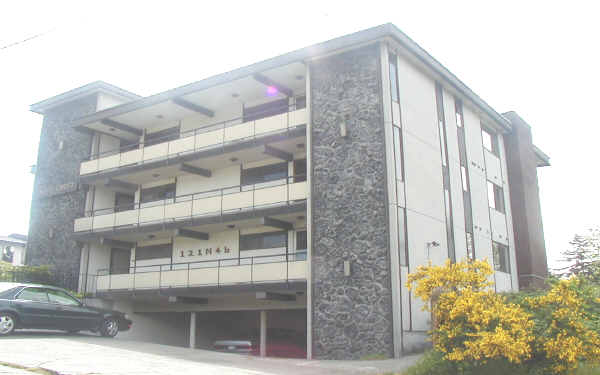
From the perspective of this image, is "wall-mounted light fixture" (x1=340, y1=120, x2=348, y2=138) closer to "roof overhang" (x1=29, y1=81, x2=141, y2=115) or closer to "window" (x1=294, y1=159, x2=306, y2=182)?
"window" (x1=294, y1=159, x2=306, y2=182)

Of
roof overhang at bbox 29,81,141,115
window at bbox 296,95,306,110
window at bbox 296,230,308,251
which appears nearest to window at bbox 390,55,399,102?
window at bbox 296,95,306,110

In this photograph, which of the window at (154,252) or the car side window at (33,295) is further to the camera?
the window at (154,252)

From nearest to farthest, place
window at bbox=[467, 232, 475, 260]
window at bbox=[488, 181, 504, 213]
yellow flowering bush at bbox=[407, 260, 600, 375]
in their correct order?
yellow flowering bush at bbox=[407, 260, 600, 375] → window at bbox=[467, 232, 475, 260] → window at bbox=[488, 181, 504, 213]

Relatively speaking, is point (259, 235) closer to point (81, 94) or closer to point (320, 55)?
point (320, 55)

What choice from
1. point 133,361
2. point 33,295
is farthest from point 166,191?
point 133,361

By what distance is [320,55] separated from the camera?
2103cm

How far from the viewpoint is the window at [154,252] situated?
1057 inches

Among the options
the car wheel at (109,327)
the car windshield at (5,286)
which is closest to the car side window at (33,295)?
the car windshield at (5,286)

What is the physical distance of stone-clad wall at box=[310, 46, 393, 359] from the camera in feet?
58.6

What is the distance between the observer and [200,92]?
25188 mm

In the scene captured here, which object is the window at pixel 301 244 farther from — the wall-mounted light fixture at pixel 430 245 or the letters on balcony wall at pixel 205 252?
the wall-mounted light fixture at pixel 430 245

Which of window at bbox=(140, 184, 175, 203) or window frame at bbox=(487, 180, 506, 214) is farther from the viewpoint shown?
window at bbox=(140, 184, 175, 203)

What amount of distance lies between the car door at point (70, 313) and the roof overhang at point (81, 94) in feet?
43.8

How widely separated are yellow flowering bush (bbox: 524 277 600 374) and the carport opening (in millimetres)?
10234
